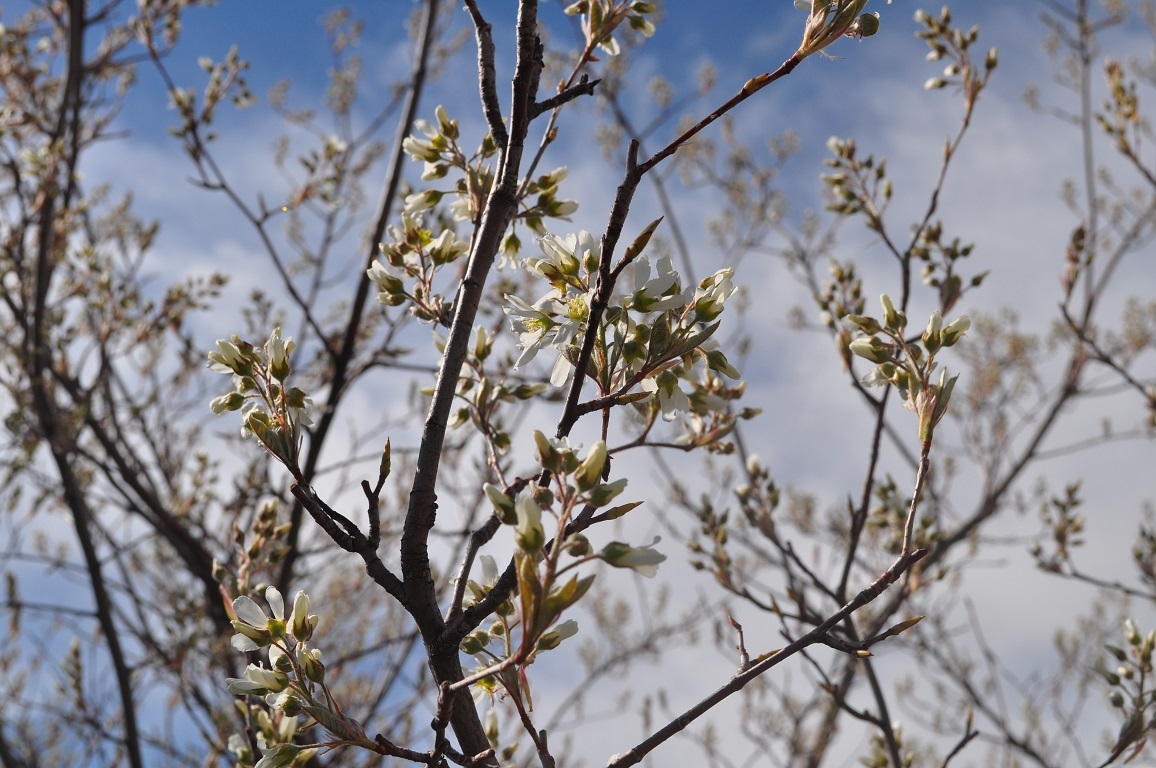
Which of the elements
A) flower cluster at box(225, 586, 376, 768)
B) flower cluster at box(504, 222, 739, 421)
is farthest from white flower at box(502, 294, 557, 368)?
flower cluster at box(225, 586, 376, 768)

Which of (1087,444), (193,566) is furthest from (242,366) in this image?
(1087,444)

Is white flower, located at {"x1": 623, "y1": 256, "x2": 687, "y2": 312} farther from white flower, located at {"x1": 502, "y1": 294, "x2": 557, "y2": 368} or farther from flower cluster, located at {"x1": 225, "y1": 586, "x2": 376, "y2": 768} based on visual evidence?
flower cluster, located at {"x1": 225, "y1": 586, "x2": 376, "y2": 768}

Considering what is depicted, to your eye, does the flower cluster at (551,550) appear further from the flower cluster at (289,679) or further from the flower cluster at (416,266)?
the flower cluster at (416,266)

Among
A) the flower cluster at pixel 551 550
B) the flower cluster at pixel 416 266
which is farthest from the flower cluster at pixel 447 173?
the flower cluster at pixel 551 550

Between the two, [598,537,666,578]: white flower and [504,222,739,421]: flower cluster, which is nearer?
[598,537,666,578]: white flower

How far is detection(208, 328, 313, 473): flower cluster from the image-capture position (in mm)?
1299

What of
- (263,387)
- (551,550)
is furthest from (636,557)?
(263,387)

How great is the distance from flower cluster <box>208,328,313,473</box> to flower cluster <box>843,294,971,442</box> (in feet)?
2.96

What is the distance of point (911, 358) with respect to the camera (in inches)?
53.3

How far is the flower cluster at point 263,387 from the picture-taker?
1.30 metres

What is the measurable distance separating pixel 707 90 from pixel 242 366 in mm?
5726

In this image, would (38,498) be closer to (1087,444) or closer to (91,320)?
(91,320)

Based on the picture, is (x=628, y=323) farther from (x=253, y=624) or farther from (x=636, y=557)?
(x=253, y=624)

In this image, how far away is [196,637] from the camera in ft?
10.7
